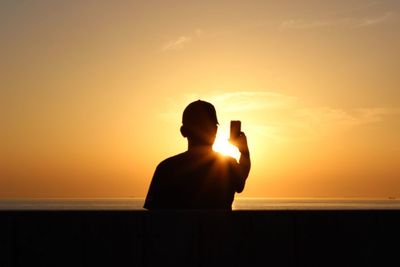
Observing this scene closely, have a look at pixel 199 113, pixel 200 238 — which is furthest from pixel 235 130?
pixel 200 238

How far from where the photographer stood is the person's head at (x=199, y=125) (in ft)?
13.6

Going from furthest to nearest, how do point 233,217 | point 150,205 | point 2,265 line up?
point 150,205 < point 233,217 < point 2,265

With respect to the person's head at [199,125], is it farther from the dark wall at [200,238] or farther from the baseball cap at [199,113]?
the dark wall at [200,238]

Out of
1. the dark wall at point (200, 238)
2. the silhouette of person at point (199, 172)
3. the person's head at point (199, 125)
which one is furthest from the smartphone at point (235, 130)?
the dark wall at point (200, 238)

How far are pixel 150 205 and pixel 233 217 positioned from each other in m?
1.39

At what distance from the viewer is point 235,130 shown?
3.96 meters

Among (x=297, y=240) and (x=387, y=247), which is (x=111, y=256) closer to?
(x=297, y=240)

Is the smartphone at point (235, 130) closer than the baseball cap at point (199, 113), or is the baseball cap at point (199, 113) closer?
the smartphone at point (235, 130)

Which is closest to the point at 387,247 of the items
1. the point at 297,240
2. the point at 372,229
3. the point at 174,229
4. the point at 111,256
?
the point at 372,229

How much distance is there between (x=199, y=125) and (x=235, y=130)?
35 centimetres

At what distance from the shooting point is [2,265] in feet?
7.43

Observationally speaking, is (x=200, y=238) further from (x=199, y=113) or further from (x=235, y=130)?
(x=199, y=113)

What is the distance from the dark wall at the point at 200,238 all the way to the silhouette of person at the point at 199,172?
138 centimetres

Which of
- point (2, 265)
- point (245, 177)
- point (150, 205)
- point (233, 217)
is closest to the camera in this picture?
point (2, 265)
